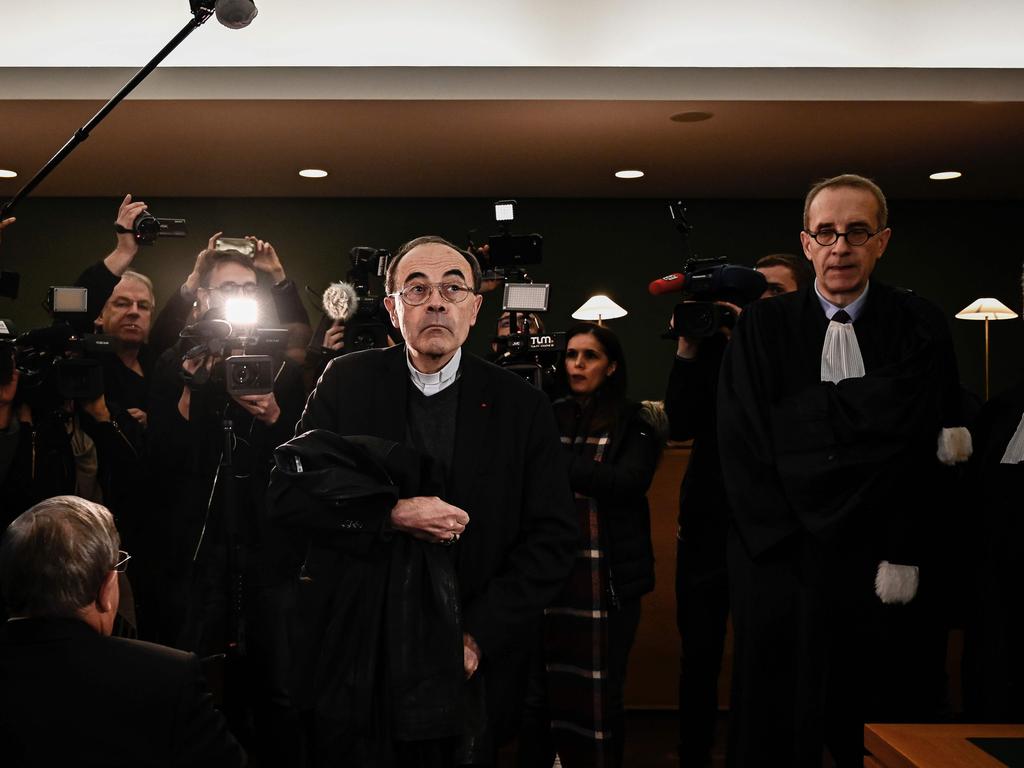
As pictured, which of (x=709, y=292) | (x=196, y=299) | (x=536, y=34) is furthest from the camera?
(x=536, y=34)

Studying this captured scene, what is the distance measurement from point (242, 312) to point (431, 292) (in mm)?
933

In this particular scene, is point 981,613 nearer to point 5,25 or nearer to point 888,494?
point 888,494

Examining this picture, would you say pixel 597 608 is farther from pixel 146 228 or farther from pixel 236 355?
pixel 146 228

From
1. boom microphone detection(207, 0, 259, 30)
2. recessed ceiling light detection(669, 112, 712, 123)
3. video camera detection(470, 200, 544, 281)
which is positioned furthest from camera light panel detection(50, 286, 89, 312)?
recessed ceiling light detection(669, 112, 712, 123)

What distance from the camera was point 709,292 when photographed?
2514 mm

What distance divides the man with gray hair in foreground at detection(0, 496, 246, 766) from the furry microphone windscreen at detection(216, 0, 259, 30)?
4.00 ft

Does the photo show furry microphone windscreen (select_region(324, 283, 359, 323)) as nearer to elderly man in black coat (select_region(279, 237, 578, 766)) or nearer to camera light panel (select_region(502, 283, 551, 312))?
camera light panel (select_region(502, 283, 551, 312))

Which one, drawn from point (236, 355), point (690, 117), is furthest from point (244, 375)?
point (690, 117)

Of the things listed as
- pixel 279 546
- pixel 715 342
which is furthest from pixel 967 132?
pixel 279 546

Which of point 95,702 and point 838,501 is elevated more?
point 838,501

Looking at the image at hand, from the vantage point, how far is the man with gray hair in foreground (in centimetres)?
125

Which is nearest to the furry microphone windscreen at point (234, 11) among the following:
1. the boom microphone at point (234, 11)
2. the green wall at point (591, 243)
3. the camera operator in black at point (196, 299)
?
the boom microphone at point (234, 11)

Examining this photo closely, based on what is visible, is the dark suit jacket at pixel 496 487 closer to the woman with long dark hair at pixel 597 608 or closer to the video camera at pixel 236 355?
the video camera at pixel 236 355

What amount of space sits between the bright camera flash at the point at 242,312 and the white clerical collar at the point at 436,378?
34.0 inches
